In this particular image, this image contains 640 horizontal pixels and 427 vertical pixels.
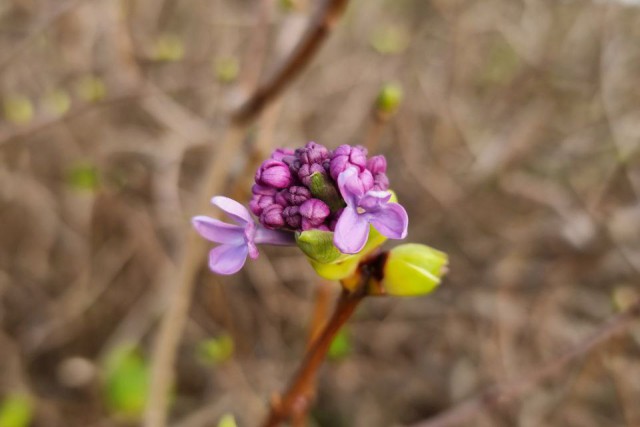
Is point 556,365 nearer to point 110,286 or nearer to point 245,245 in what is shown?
point 245,245

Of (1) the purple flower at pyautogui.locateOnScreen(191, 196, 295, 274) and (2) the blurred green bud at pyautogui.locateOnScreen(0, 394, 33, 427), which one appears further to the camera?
(2) the blurred green bud at pyautogui.locateOnScreen(0, 394, 33, 427)

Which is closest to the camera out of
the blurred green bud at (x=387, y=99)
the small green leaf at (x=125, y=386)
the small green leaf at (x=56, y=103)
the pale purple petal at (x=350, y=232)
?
the pale purple petal at (x=350, y=232)

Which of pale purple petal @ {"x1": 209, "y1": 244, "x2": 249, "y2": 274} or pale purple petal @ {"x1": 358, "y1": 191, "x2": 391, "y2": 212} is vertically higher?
pale purple petal @ {"x1": 358, "y1": 191, "x2": 391, "y2": 212}

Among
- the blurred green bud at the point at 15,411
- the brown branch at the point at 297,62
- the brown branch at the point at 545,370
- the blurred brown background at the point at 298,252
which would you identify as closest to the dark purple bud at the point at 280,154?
the brown branch at the point at 297,62

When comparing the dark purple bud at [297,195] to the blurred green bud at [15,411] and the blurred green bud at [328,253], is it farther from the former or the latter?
the blurred green bud at [15,411]

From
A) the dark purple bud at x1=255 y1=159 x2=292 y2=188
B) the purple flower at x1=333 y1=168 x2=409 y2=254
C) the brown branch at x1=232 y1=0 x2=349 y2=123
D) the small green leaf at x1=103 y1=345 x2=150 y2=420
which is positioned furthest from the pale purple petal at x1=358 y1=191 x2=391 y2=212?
the small green leaf at x1=103 y1=345 x2=150 y2=420

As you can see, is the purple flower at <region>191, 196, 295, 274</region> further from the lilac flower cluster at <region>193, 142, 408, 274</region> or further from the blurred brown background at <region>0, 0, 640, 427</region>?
the blurred brown background at <region>0, 0, 640, 427</region>
